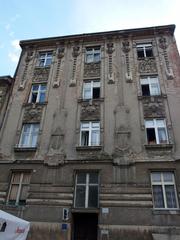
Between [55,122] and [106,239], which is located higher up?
[55,122]

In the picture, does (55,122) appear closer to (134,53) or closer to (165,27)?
(134,53)

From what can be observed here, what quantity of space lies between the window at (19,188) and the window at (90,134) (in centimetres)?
373

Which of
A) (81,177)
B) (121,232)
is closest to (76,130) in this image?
(81,177)

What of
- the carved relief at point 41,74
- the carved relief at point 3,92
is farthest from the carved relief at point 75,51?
the carved relief at point 3,92

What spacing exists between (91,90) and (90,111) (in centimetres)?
196

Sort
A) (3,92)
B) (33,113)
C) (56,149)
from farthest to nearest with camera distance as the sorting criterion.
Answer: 1. (3,92)
2. (33,113)
3. (56,149)

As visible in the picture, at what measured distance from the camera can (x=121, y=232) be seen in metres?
9.64

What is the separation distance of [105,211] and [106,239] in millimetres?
1174

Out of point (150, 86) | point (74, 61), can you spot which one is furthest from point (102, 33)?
point (150, 86)

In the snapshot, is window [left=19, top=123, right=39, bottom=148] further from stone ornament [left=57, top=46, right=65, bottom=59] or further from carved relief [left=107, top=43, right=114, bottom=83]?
stone ornament [left=57, top=46, right=65, bottom=59]

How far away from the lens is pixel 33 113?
557 inches

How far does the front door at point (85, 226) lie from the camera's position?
33.9 feet

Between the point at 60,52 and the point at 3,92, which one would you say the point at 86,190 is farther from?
the point at 60,52

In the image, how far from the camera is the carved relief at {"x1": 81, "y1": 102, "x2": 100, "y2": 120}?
43.8ft
